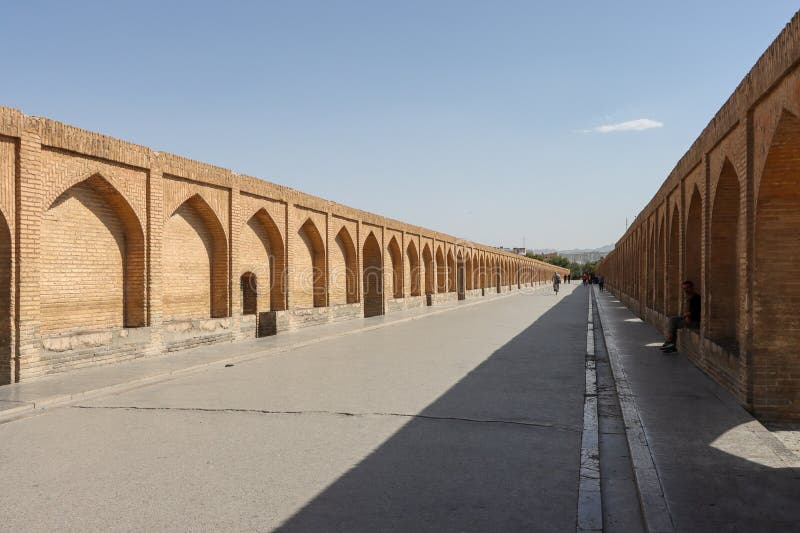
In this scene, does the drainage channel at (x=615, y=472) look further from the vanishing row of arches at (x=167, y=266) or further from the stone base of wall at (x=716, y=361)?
the vanishing row of arches at (x=167, y=266)

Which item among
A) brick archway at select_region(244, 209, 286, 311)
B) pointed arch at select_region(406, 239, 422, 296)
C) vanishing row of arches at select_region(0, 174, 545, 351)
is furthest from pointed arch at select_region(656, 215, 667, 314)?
pointed arch at select_region(406, 239, 422, 296)

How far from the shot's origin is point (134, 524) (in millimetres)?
3576

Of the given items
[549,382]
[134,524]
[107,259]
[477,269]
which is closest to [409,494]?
[134,524]

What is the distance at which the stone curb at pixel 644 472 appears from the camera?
344 cm

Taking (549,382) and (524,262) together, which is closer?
(549,382)

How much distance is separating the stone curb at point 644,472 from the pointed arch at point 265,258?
10231 millimetres

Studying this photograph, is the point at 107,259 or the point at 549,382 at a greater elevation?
the point at 107,259

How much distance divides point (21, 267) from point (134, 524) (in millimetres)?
6451

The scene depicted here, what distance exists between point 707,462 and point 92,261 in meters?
9.70

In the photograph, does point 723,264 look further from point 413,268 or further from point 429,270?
point 429,270

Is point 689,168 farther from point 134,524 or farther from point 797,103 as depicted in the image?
point 134,524

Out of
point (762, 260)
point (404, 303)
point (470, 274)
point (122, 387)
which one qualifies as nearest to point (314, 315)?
point (404, 303)

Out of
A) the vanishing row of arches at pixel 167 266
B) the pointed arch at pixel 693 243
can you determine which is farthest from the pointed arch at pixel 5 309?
the pointed arch at pixel 693 243

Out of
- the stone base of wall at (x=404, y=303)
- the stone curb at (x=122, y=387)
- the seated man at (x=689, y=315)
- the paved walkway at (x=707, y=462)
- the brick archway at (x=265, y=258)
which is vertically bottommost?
the stone curb at (x=122, y=387)
